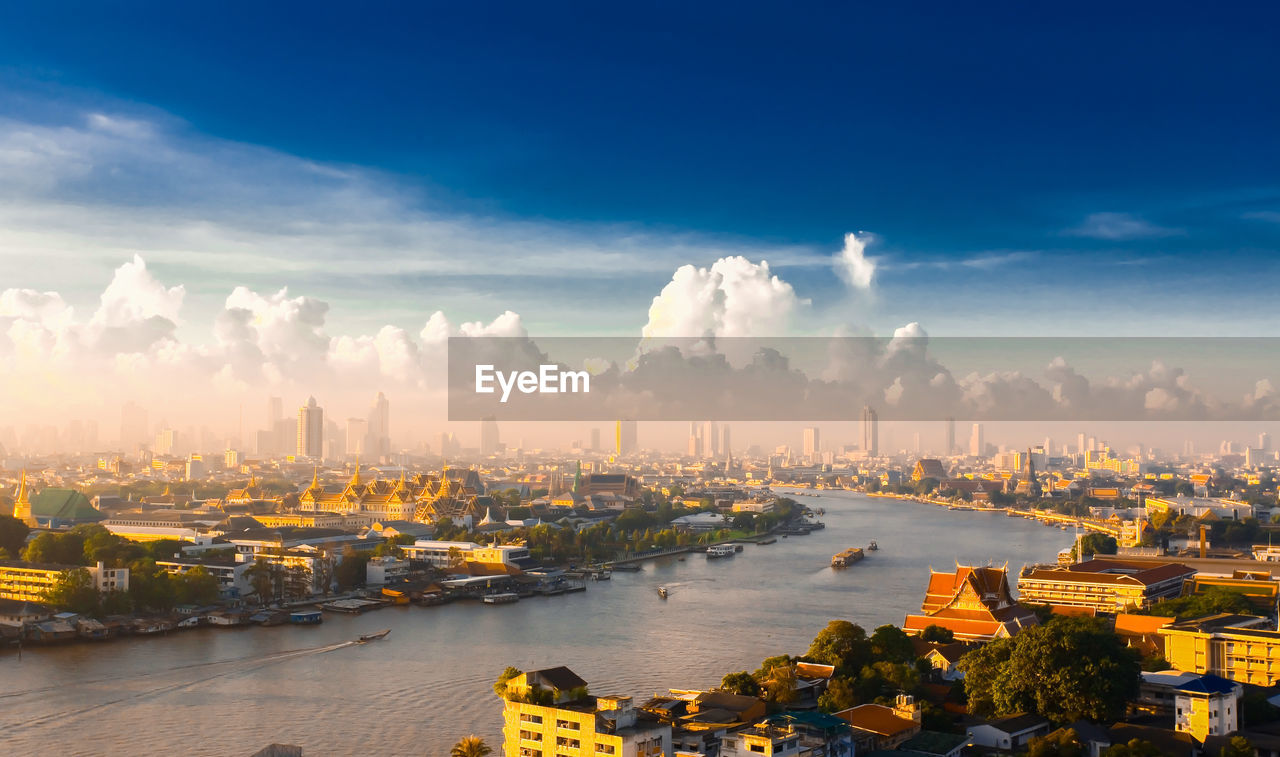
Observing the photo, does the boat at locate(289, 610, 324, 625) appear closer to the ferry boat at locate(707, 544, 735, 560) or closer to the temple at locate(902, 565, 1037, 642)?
the temple at locate(902, 565, 1037, 642)

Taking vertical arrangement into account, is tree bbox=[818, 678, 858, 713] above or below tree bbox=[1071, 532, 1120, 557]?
above

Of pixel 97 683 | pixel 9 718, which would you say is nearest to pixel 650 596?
pixel 97 683

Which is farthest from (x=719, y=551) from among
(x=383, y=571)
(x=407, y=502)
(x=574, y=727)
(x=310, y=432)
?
(x=310, y=432)

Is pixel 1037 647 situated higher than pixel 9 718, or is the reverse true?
pixel 1037 647

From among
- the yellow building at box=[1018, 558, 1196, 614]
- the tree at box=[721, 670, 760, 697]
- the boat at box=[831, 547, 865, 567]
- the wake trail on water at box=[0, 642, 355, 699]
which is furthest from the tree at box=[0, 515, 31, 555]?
the yellow building at box=[1018, 558, 1196, 614]

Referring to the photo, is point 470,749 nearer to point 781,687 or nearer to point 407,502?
point 781,687

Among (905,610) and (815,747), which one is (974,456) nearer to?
(905,610)

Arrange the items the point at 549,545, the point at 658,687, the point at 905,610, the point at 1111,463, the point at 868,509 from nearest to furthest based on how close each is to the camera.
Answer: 1. the point at 658,687
2. the point at 905,610
3. the point at 549,545
4. the point at 868,509
5. the point at 1111,463
